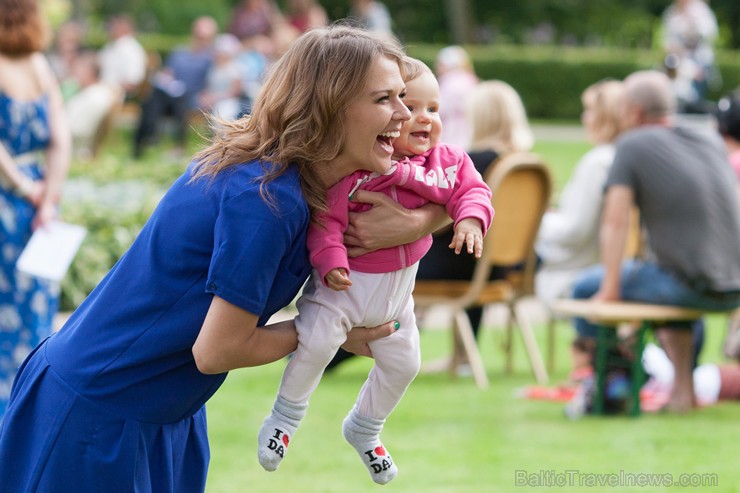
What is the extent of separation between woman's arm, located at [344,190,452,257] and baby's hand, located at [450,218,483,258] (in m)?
0.12

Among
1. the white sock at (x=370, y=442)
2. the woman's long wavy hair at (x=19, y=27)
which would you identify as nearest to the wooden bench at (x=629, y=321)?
the woman's long wavy hair at (x=19, y=27)

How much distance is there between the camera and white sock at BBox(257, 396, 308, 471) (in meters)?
2.93

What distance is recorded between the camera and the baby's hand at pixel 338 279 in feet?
8.59

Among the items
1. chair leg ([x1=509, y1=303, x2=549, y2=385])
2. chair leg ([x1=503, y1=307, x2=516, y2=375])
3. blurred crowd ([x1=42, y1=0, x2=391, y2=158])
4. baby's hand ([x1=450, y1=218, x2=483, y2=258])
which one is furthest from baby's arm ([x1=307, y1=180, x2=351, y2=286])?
blurred crowd ([x1=42, y1=0, x2=391, y2=158])

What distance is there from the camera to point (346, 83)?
256 centimetres

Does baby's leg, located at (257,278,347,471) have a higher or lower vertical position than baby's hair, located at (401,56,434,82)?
lower

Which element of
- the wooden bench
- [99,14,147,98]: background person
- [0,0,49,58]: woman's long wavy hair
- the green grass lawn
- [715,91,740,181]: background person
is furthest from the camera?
[99,14,147,98]: background person

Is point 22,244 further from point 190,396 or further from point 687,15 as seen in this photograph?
point 687,15

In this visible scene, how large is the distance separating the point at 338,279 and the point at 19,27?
3.59 meters

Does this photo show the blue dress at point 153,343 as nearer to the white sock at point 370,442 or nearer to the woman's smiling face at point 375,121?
the woman's smiling face at point 375,121

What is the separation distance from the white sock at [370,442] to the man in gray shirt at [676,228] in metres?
3.81

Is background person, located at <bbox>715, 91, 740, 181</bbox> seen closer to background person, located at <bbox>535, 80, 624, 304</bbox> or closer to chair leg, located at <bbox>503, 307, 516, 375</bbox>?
background person, located at <bbox>535, 80, 624, 304</bbox>

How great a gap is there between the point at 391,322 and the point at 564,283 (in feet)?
16.9

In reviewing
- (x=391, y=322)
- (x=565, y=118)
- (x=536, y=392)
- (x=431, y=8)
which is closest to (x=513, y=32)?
(x=431, y=8)
